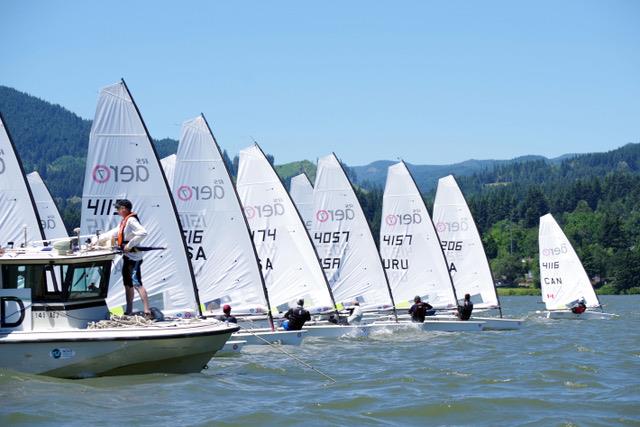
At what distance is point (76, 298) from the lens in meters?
20.4

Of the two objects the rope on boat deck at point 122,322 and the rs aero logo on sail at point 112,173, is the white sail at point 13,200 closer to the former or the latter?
the rs aero logo on sail at point 112,173

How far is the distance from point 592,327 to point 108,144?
1038 inches

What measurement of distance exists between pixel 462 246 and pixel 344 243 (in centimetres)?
898

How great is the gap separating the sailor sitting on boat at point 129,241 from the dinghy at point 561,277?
3779 centimetres

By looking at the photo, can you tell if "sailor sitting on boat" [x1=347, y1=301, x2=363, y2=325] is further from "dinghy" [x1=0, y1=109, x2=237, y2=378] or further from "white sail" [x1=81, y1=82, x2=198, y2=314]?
"dinghy" [x1=0, y1=109, x2=237, y2=378]

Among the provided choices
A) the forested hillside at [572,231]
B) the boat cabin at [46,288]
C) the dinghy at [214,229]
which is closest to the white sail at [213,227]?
the dinghy at [214,229]

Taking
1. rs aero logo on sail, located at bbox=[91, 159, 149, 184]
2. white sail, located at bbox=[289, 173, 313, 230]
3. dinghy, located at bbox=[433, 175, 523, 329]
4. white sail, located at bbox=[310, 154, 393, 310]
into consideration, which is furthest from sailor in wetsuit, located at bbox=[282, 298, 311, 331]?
dinghy, located at bbox=[433, 175, 523, 329]

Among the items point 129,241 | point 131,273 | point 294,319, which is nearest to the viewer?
point 129,241

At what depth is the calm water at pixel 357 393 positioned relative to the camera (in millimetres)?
16469

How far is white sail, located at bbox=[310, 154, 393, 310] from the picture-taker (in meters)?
42.7

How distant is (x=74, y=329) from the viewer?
19.8m

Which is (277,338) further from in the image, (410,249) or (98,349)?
(410,249)

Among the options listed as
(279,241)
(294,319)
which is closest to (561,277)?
(279,241)

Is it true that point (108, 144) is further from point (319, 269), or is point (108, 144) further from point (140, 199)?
point (319, 269)
